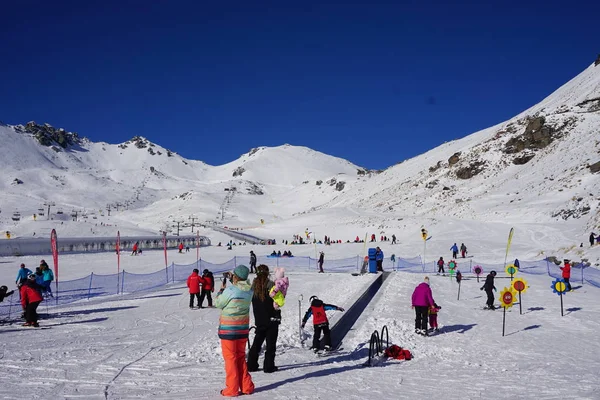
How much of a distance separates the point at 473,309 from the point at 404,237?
3421 centimetres

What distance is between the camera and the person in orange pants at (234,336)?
20.4 feet

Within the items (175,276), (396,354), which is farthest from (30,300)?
(175,276)

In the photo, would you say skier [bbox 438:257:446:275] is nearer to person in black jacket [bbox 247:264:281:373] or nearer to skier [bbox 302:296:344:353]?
skier [bbox 302:296:344:353]

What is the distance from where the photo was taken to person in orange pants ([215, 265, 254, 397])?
6215mm

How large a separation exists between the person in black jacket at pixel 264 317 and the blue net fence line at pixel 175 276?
9641 millimetres

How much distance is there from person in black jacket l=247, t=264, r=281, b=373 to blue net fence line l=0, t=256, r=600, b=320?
9.64 m

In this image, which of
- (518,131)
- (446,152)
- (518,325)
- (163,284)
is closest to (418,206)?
(518,131)

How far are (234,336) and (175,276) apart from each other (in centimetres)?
2172

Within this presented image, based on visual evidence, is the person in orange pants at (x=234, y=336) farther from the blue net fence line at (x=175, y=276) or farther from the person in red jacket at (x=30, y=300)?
the blue net fence line at (x=175, y=276)

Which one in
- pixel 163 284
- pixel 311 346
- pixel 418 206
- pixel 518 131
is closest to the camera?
pixel 311 346

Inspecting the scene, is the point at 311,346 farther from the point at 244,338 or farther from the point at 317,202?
the point at 317,202

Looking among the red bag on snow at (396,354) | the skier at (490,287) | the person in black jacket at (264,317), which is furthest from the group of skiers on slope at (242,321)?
the skier at (490,287)

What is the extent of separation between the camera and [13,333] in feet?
36.5

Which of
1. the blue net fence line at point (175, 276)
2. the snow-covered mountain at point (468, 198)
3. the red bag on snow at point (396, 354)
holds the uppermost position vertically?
the snow-covered mountain at point (468, 198)
